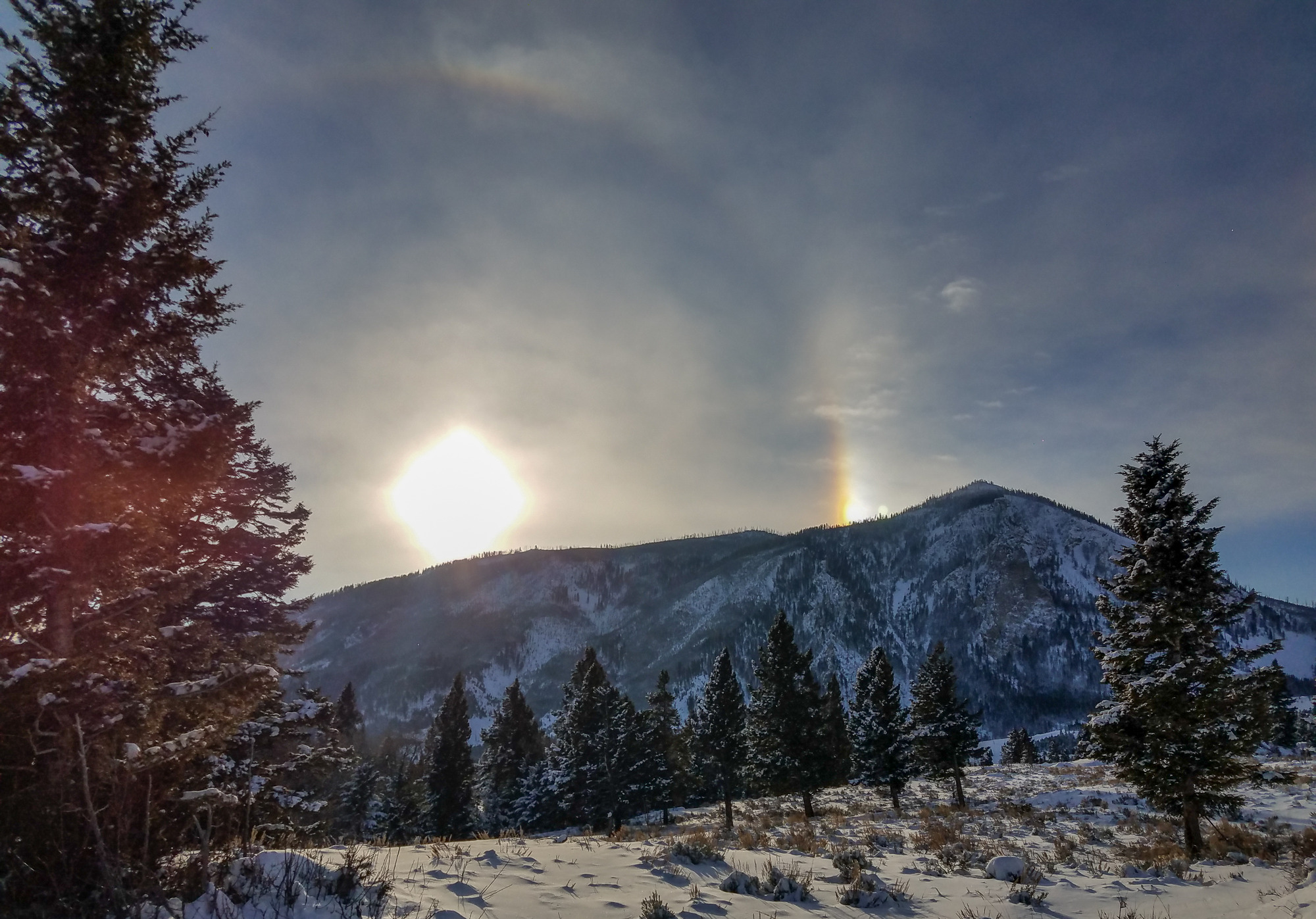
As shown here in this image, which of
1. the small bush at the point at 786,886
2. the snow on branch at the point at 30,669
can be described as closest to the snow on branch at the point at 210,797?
the snow on branch at the point at 30,669

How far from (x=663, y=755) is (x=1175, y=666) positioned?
38992 millimetres

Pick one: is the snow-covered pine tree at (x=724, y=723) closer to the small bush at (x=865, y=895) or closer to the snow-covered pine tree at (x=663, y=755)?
the snow-covered pine tree at (x=663, y=755)

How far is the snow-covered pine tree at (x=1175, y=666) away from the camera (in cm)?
1489

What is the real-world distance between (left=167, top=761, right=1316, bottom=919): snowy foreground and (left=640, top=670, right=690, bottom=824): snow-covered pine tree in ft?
94.9

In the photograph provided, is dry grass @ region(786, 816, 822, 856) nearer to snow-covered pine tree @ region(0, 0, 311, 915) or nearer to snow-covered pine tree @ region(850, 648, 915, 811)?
snow-covered pine tree @ region(0, 0, 311, 915)

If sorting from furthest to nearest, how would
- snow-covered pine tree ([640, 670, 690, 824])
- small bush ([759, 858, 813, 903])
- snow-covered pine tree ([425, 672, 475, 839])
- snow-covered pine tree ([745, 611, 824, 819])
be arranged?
snow-covered pine tree ([640, 670, 690, 824]) < snow-covered pine tree ([425, 672, 475, 839]) < snow-covered pine tree ([745, 611, 824, 819]) < small bush ([759, 858, 813, 903])

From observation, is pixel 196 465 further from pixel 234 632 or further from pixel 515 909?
pixel 234 632

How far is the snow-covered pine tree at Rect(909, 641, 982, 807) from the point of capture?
37562 mm

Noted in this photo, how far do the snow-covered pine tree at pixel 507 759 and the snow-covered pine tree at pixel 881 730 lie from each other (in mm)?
26070

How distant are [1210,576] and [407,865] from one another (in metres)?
19.0

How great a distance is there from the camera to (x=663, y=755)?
4744 cm

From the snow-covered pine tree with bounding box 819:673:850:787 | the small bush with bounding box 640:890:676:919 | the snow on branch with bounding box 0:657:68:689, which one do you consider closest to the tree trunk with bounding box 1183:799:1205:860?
the small bush with bounding box 640:890:676:919

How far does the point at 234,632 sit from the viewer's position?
13.8 metres

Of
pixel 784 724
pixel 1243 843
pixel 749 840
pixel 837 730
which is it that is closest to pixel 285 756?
pixel 749 840
